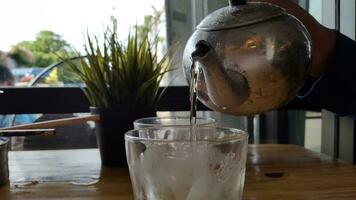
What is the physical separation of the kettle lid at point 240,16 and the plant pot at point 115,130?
21 cm

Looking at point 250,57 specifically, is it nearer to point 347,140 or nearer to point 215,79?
point 215,79

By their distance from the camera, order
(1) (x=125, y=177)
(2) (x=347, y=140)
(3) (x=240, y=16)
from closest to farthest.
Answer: (3) (x=240, y=16), (1) (x=125, y=177), (2) (x=347, y=140)

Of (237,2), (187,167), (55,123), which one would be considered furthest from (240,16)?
(55,123)

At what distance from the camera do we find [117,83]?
27.1 inches

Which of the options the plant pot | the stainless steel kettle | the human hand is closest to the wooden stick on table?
the plant pot

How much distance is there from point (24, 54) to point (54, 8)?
0.16 m

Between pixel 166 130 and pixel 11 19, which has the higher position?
pixel 11 19

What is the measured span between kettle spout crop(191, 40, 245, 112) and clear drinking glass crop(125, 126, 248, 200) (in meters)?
0.09

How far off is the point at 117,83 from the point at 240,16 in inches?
10.3

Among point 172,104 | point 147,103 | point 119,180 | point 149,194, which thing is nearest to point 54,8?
point 172,104

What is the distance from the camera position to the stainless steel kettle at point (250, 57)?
1.59 ft

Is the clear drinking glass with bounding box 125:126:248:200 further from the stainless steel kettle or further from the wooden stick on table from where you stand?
the wooden stick on table

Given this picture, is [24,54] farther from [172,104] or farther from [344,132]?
[344,132]

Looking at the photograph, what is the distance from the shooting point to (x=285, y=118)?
113cm
